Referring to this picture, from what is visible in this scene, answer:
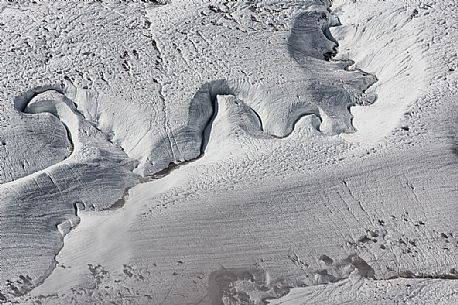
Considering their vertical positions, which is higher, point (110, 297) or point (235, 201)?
point (235, 201)

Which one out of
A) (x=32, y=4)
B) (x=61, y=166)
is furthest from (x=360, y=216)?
(x=32, y=4)

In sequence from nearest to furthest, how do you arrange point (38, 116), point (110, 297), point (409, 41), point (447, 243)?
point (110, 297) → point (447, 243) → point (38, 116) → point (409, 41)

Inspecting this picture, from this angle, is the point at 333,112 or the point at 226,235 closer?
the point at 226,235

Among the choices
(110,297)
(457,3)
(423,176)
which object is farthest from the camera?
(457,3)

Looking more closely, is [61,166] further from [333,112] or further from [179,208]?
[333,112]

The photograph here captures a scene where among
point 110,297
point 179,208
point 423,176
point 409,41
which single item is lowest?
point 110,297

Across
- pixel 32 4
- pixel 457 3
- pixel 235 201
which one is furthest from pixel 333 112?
pixel 32 4
